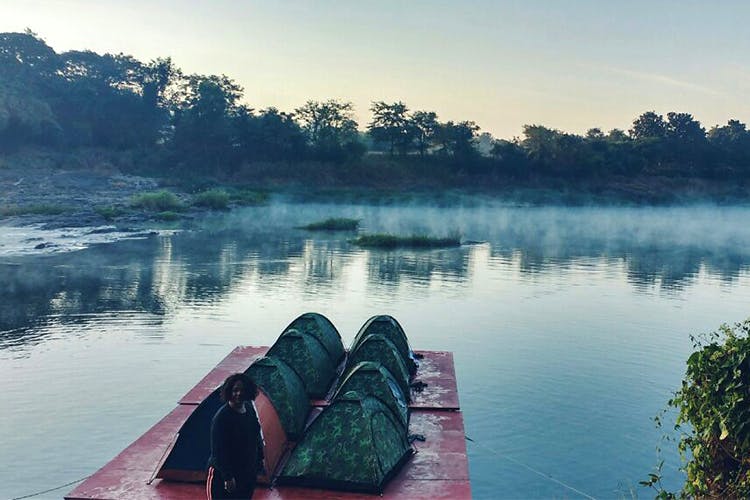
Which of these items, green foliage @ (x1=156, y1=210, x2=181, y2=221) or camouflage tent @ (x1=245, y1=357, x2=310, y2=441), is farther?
green foliage @ (x1=156, y1=210, x2=181, y2=221)

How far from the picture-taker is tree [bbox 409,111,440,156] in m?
122

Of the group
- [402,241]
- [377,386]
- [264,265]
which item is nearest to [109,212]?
[264,265]

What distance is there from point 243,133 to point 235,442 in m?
107

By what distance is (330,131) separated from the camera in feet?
400

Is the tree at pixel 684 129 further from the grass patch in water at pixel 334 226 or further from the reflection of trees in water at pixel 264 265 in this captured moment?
the grass patch in water at pixel 334 226

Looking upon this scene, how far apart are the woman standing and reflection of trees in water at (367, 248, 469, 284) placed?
1267 inches

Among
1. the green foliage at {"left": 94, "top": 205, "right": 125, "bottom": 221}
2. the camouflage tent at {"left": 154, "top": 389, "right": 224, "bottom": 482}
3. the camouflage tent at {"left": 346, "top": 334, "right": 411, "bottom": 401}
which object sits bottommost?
the camouflage tent at {"left": 154, "top": 389, "right": 224, "bottom": 482}

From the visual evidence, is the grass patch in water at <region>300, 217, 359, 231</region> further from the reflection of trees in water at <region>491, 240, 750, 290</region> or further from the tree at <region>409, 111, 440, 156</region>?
the tree at <region>409, 111, 440, 156</region>

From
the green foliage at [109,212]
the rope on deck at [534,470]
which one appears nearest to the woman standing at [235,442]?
the rope on deck at [534,470]

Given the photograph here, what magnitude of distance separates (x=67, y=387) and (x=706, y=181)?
12066 centimetres

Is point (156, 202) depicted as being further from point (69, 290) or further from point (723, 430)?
point (723, 430)

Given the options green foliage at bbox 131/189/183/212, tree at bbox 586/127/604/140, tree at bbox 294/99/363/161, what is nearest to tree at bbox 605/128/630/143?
tree at bbox 586/127/604/140

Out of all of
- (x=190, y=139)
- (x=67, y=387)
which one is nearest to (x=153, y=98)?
(x=190, y=139)

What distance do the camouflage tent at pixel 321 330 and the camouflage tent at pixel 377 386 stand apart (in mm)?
4412
